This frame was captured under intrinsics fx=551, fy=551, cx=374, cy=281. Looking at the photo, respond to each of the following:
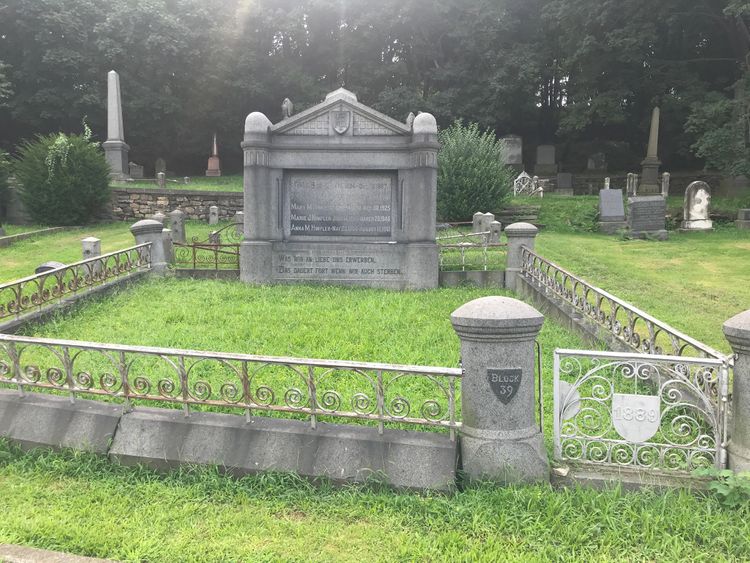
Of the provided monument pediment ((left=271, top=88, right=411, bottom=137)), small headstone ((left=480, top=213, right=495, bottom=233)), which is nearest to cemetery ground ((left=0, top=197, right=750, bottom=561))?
monument pediment ((left=271, top=88, right=411, bottom=137))

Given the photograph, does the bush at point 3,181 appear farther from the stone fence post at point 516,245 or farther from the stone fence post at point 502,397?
the stone fence post at point 502,397

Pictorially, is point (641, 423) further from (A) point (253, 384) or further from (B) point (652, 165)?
(B) point (652, 165)

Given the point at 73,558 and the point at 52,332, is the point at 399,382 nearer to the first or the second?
the point at 73,558

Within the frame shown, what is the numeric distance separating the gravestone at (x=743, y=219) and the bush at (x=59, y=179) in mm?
22580

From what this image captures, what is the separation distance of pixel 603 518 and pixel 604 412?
55.2 inches

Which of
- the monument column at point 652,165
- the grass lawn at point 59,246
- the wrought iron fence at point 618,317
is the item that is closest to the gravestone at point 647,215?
the wrought iron fence at point 618,317

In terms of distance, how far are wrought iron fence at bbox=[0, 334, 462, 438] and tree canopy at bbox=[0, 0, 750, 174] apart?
2869 centimetres

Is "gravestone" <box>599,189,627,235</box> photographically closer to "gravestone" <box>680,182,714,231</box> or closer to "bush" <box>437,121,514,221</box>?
"gravestone" <box>680,182,714,231</box>

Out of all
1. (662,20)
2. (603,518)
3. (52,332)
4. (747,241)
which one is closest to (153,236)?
(52,332)

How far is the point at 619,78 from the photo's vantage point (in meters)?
31.9

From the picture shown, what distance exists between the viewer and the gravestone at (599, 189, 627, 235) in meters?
19.3

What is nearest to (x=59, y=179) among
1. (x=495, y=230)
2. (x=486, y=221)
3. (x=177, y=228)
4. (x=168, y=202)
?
(x=168, y=202)

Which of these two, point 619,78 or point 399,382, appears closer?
point 399,382

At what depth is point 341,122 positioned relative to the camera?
9680 millimetres
